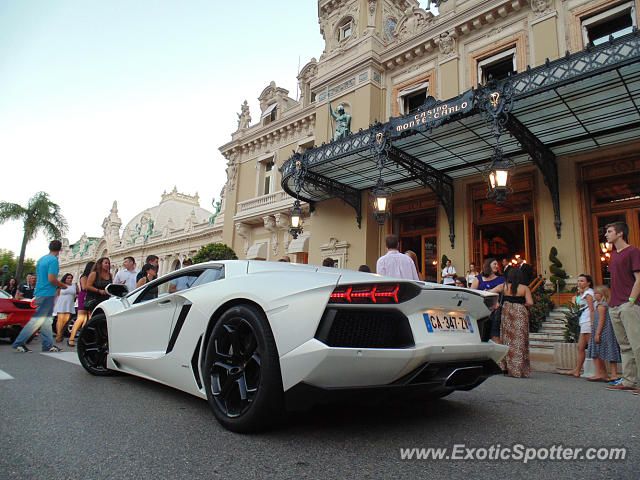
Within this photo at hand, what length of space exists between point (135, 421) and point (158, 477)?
96 centimetres

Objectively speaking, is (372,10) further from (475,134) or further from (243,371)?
(243,371)

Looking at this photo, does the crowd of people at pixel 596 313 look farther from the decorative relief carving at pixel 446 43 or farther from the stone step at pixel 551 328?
the decorative relief carving at pixel 446 43

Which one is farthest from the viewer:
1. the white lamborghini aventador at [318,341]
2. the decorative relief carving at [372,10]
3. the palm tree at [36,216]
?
the palm tree at [36,216]

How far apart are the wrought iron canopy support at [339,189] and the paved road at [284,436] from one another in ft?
32.4

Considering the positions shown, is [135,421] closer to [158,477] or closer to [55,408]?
[55,408]

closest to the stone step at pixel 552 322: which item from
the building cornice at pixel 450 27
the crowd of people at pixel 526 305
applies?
the crowd of people at pixel 526 305

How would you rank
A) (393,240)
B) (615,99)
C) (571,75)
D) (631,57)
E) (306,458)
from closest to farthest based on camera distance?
(306,458) → (393,240) → (631,57) → (571,75) → (615,99)

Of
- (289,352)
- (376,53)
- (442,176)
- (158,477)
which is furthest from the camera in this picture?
(376,53)

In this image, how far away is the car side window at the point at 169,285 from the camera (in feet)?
11.3

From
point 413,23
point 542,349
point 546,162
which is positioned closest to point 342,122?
point 413,23

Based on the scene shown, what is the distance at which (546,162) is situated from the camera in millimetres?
10211

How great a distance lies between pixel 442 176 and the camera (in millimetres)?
12328

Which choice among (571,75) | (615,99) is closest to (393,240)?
(571,75)

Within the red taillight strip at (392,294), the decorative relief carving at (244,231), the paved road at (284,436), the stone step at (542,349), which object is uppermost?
the decorative relief carving at (244,231)
